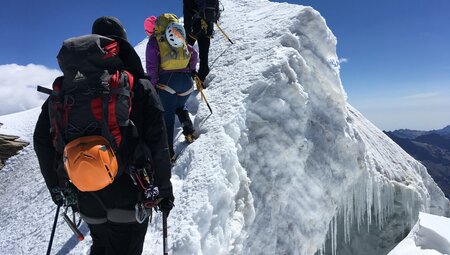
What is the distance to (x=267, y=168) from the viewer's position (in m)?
6.59

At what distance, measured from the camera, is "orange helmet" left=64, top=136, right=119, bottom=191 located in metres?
2.70

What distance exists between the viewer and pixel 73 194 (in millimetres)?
3238

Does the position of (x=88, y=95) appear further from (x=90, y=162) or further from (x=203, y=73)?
(x=203, y=73)

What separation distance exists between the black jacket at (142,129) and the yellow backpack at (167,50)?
7.52 feet

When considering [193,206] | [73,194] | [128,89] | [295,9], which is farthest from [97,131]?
[295,9]

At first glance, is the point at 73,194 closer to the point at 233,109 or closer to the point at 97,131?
the point at 97,131

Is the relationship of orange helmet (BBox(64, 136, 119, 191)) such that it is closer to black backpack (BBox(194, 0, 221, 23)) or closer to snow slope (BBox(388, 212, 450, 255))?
black backpack (BBox(194, 0, 221, 23))

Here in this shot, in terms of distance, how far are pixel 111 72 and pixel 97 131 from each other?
503mm

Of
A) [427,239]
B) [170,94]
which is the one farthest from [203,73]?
[427,239]

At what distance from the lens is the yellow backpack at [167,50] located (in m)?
5.43

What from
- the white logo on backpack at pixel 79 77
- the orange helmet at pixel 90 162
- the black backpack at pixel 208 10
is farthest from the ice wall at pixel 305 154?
the white logo on backpack at pixel 79 77

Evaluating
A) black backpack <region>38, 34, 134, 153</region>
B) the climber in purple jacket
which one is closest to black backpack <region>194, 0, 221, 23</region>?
the climber in purple jacket

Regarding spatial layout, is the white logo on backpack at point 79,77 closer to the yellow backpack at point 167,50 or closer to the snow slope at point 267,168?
the snow slope at point 267,168

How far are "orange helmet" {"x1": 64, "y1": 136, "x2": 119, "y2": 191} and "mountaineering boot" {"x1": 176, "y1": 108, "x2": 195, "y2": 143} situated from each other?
328 centimetres
